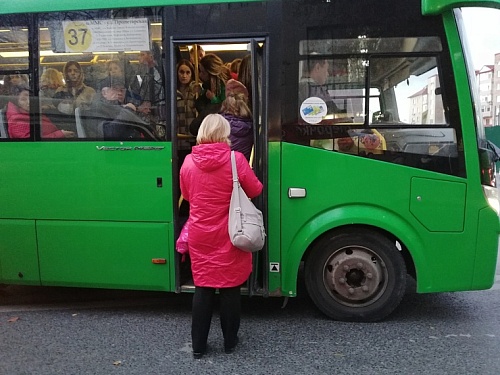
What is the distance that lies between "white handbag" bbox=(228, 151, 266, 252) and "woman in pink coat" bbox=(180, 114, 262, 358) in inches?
2.0

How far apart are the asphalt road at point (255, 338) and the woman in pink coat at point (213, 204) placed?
25.2 inches

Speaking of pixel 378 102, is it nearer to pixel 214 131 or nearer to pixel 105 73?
pixel 214 131

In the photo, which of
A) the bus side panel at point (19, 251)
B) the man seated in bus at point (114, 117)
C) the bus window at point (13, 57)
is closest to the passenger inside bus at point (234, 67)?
the man seated in bus at point (114, 117)

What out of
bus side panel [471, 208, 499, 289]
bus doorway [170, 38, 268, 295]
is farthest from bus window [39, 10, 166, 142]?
bus side panel [471, 208, 499, 289]

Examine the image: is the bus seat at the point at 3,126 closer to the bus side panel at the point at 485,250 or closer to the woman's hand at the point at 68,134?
the woman's hand at the point at 68,134

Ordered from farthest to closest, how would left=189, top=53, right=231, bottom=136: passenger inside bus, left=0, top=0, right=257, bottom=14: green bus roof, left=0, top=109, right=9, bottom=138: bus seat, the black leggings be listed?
left=189, top=53, right=231, bottom=136: passenger inside bus → left=0, top=109, right=9, bottom=138: bus seat → left=0, top=0, right=257, bottom=14: green bus roof → the black leggings

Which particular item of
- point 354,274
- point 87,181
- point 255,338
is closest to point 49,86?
point 87,181

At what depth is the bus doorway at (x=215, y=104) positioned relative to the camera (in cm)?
409

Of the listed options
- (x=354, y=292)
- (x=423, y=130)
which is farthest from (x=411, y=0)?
(x=354, y=292)

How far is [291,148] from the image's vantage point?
4.08 m

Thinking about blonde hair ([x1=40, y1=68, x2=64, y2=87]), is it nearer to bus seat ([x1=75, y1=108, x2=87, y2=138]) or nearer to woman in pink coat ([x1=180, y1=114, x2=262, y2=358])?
bus seat ([x1=75, y1=108, x2=87, y2=138])

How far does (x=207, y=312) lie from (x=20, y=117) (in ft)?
8.07

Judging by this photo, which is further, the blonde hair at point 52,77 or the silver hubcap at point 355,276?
the blonde hair at point 52,77

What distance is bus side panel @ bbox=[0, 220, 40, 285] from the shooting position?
4508 millimetres
